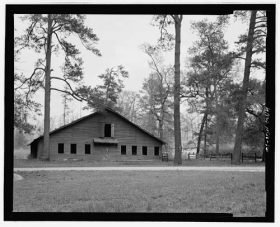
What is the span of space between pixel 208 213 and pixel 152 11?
4.46 meters

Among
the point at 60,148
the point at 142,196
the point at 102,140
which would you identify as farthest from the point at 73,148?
the point at 142,196

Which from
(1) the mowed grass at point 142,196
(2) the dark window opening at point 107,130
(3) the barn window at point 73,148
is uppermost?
(2) the dark window opening at point 107,130

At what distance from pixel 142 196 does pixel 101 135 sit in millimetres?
20635

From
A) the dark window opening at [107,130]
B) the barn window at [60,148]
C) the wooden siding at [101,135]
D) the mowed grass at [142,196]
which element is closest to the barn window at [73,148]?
the wooden siding at [101,135]

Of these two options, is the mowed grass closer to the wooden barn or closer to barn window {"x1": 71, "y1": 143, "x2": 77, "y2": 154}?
the wooden barn

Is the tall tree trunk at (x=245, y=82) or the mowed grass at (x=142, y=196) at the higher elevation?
the tall tree trunk at (x=245, y=82)

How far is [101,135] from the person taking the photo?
2892 cm

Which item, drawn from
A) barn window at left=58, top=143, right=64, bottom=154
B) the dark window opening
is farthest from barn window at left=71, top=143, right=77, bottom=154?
the dark window opening

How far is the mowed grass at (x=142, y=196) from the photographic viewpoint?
24.5 ft

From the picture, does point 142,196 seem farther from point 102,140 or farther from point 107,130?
point 107,130

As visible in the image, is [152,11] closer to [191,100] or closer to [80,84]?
[80,84]

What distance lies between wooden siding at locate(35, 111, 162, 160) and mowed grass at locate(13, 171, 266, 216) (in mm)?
16775

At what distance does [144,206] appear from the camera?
7.65m

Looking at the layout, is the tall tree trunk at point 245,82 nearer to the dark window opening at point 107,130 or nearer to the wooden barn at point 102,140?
the wooden barn at point 102,140
